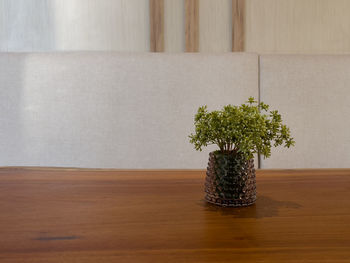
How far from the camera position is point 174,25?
6.35ft

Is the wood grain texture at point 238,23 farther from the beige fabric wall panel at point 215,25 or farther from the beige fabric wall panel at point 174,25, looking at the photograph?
the beige fabric wall panel at point 174,25

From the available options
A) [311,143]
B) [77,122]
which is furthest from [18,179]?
[311,143]

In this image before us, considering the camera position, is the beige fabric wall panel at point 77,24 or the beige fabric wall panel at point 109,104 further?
the beige fabric wall panel at point 77,24

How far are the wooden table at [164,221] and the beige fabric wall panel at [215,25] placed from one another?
110cm

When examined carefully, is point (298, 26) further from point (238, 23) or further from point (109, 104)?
point (109, 104)

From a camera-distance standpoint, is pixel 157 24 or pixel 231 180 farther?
pixel 157 24

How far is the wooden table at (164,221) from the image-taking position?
518 millimetres

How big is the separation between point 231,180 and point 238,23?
4.40 ft

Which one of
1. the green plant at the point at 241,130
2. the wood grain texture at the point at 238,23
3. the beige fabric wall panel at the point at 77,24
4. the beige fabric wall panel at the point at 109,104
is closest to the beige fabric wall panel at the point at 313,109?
the beige fabric wall panel at the point at 109,104

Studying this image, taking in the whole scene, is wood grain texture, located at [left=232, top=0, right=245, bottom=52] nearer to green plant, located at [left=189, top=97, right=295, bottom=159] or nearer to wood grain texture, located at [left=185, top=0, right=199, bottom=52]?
wood grain texture, located at [left=185, top=0, right=199, bottom=52]

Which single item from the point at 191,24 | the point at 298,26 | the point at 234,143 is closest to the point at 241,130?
the point at 234,143

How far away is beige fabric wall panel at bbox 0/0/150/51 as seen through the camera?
1.94m

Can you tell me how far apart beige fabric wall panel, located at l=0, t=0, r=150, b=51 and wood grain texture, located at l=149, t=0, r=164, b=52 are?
0.12 ft

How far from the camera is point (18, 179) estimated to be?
937mm
